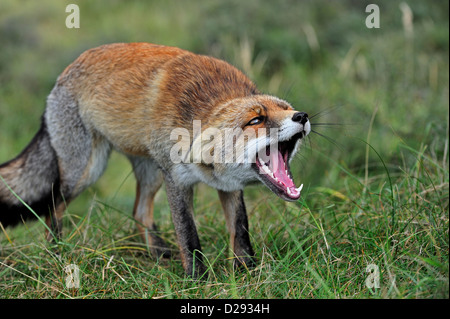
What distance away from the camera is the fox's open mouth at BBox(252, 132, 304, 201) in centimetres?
376

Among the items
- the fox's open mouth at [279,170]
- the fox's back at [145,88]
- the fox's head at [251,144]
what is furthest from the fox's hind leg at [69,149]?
the fox's open mouth at [279,170]

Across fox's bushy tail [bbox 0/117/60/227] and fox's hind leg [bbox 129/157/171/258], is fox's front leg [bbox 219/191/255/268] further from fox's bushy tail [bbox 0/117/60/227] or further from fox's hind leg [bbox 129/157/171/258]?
fox's bushy tail [bbox 0/117/60/227]

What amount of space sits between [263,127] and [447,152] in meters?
2.47

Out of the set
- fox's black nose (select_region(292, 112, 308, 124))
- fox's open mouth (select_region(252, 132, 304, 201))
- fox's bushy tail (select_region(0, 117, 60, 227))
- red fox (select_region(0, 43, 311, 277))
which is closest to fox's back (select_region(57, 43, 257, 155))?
red fox (select_region(0, 43, 311, 277))

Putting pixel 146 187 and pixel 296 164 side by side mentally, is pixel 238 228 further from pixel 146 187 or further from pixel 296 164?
pixel 296 164

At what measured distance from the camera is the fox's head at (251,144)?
12.3 ft

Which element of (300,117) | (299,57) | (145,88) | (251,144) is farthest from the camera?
(299,57)

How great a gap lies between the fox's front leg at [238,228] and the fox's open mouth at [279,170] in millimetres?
692

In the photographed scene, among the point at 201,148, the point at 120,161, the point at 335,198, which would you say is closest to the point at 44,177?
the point at 201,148

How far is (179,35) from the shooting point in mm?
11250

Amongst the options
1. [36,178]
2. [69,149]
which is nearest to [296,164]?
[69,149]

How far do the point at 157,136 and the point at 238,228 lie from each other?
1057 mm

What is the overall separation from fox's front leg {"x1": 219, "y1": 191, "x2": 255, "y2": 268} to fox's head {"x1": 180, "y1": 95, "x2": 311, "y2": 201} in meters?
0.35

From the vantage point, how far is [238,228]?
4414 mm
